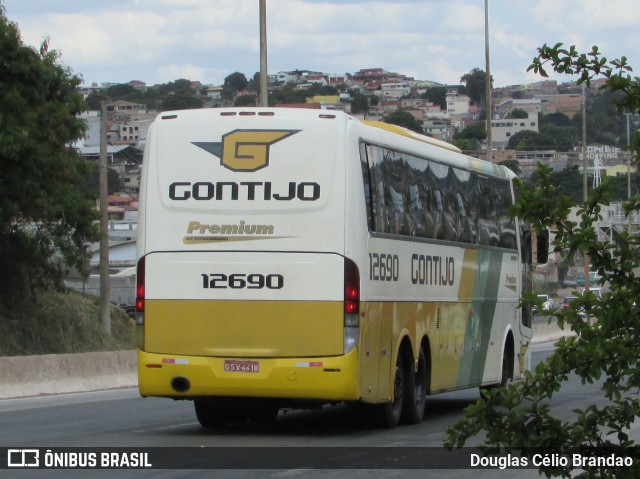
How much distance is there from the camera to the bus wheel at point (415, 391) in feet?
52.9

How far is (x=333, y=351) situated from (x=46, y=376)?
35.4ft

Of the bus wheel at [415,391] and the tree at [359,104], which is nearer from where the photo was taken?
the bus wheel at [415,391]

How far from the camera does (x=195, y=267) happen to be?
14.3m

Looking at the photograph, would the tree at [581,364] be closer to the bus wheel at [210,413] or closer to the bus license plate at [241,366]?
the bus license plate at [241,366]

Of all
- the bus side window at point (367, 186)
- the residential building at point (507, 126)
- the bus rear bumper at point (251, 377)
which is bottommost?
the bus rear bumper at point (251, 377)

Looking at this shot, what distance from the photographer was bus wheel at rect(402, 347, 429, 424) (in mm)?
16109

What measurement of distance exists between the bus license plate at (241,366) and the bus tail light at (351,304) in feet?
3.22

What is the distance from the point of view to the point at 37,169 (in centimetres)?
3284

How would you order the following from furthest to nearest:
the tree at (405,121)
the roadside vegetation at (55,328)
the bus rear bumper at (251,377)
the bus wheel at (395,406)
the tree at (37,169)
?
the tree at (405,121) → the roadside vegetation at (55,328) → the tree at (37,169) → the bus wheel at (395,406) → the bus rear bumper at (251,377)

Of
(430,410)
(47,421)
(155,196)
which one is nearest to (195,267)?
(155,196)

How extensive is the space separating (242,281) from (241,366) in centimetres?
91

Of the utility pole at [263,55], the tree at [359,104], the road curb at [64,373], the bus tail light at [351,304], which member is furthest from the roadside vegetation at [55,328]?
the tree at [359,104]

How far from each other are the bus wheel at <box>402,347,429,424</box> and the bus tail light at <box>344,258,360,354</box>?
7.58ft

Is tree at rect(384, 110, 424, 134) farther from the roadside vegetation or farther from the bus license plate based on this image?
the bus license plate
